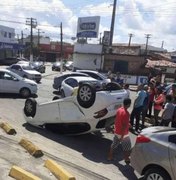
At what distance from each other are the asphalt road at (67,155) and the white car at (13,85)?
23.3 feet

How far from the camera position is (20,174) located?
746 cm

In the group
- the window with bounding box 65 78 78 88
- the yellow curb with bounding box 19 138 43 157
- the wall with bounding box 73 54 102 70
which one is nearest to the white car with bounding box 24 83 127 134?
the yellow curb with bounding box 19 138 43 157

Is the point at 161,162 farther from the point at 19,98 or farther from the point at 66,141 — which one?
the point at 19,98

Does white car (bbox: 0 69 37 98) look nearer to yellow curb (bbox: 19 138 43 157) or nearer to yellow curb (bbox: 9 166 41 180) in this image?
yellow curb (bbox: 19 138 43 157)

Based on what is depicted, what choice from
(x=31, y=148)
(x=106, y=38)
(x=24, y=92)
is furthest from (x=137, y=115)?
(x=106, y=38)

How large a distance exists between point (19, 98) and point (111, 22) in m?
25.8

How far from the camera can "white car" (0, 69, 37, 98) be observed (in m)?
20.1

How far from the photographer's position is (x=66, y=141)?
11.1m

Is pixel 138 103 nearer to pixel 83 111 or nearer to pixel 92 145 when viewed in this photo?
pixel 92 145

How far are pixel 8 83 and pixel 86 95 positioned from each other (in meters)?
10.6

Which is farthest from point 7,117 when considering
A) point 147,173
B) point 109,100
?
point 147,173

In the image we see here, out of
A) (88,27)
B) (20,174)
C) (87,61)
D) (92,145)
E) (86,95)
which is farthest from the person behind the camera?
(88,27)

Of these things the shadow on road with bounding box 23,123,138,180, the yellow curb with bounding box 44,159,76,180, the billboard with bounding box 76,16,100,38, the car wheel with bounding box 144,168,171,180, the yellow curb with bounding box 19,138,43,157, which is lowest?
the shadow on road with bounding box 23,123,138,180

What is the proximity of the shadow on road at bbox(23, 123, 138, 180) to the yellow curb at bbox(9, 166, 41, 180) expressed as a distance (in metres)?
2.28
